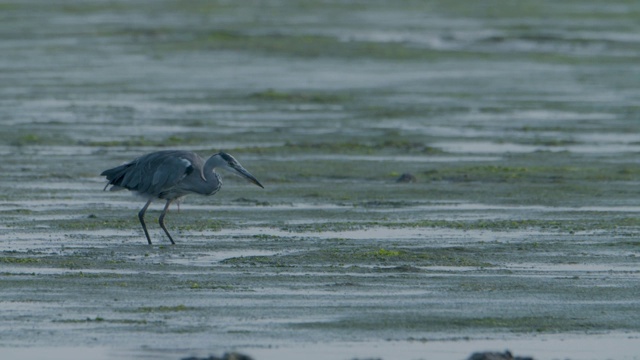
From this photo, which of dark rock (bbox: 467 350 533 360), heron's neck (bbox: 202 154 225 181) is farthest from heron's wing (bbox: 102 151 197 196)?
dark rock (bbox: 467 350 533 360)

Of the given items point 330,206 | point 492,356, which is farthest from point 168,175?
point 492,356

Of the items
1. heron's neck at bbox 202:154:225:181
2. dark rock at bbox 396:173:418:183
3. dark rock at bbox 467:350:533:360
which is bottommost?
dark rock at bbox 396:173:418:183

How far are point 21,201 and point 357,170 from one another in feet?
14.1

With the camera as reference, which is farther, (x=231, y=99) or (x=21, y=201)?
(x=231, y=99)

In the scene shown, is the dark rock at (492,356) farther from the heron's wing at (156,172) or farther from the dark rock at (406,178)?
the dark rock at (406,178)

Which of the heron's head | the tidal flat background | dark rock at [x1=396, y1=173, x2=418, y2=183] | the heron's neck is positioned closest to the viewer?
the tidal flat background

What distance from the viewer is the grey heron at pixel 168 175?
14.3 meters

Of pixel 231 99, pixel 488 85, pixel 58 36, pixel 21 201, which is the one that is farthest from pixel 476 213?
pixel 58 36

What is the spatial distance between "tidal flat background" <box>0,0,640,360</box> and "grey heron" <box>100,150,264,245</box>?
14.7 inches

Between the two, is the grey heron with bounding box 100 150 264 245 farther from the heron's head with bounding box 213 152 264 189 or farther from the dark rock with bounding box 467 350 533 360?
the dark rock with bounding box 467 350 533 360

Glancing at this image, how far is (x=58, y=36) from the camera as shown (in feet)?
137

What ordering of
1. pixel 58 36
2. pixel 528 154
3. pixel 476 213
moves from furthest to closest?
1. pixel 58 36
2. pixel 528 154
3. pixel 476 213

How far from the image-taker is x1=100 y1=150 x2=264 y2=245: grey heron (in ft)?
47.0

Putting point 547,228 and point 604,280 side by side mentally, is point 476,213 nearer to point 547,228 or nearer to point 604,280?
point 547,228
